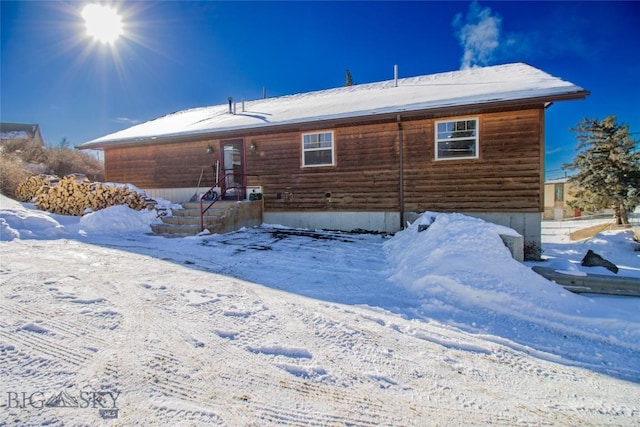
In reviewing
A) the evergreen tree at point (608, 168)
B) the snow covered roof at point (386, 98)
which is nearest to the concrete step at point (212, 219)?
the snow covered roof at point (386, 98)

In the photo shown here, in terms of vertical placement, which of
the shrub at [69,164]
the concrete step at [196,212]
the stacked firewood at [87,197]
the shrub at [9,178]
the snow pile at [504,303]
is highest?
the shrub at [69,164]

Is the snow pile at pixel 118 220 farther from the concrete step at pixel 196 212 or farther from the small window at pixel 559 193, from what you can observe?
the small window at pixel 559 193

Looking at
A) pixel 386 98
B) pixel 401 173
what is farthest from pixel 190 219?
pixel 386 98

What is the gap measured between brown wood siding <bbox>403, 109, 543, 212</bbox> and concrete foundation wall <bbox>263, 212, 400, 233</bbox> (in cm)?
74

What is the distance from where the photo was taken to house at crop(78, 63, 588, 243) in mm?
7941

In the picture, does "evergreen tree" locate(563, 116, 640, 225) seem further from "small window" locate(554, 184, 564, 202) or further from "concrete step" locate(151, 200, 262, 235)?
"concrete step" locate(151, 200, 262, 235)

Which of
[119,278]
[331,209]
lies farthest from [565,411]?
[331,209]

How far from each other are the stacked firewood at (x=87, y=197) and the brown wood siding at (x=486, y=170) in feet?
28.0

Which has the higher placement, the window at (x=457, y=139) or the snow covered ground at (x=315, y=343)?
the window at (x=457, y=139)

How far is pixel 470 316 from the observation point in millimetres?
3490

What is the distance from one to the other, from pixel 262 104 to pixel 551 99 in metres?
11.2

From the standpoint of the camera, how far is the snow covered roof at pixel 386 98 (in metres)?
7.70

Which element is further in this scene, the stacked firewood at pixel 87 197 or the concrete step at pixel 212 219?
the stacked firewood at pixel 87 197

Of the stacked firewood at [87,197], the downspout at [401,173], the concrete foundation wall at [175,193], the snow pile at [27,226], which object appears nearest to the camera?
the snow pile at [27,226]
